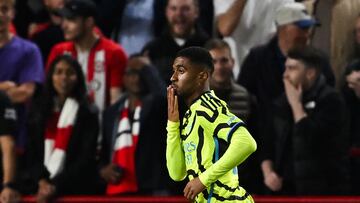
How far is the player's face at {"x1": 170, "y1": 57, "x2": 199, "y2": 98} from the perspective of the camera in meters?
5.78

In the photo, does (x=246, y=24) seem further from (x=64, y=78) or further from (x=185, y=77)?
(x=185, y=77)

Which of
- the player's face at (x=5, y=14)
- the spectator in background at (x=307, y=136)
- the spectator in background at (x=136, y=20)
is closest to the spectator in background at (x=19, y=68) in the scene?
the player's face at (x=5, y=14)

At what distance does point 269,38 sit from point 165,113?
3.83ft

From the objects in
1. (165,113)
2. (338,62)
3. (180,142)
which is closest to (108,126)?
(165,113)

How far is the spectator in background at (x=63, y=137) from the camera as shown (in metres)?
8.76

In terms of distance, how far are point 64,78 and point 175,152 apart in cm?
316

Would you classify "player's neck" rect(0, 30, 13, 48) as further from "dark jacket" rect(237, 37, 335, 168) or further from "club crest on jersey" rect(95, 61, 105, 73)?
"dark jacket" rect(237, 37, 335, 168)

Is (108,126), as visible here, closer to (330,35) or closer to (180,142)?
(330,35)

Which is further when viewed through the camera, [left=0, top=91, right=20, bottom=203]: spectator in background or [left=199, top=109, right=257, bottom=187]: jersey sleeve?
[left=0, top=91, right=20, bottom=203]: spectator in background

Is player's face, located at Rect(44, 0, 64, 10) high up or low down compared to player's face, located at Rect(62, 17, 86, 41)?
up

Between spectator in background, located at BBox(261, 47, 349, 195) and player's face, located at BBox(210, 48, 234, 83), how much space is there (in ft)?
1.56

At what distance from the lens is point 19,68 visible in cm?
928

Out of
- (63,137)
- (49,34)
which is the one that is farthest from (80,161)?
(49,34)

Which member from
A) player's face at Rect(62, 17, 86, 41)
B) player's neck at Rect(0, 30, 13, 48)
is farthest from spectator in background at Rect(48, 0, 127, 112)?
player's neck at Rect(0, 30, 13, 48)
